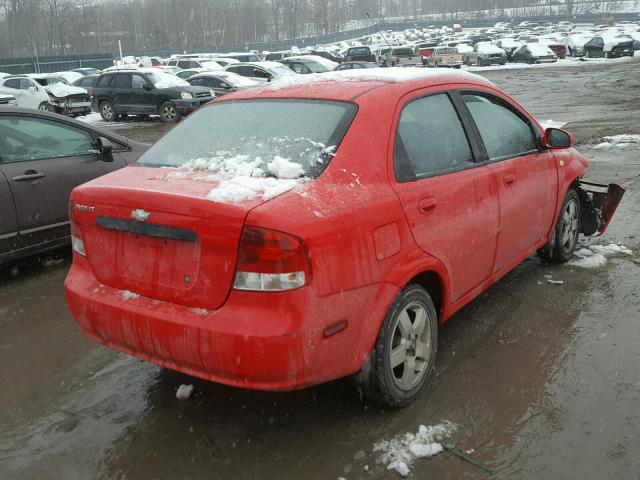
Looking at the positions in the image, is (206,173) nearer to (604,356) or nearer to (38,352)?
(38,352)

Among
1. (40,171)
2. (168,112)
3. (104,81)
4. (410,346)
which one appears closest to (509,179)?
(410,346)

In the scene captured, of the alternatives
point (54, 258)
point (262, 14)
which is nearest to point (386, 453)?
point (54, 258)

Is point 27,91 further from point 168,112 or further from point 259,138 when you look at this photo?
point 259,138

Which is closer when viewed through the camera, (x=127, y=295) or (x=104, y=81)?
(x=127, y=295)

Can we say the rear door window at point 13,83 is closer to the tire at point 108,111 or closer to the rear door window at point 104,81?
the rear door window at point 104,81

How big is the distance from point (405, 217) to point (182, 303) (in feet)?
3.77

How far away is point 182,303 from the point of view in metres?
2.77

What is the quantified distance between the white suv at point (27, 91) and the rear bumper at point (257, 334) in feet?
66.6

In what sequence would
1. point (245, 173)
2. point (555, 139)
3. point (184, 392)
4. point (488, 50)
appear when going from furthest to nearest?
point (488, 50), point (555, 139), point (184, 392), point (245, 173)

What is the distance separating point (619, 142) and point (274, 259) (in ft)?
33.5

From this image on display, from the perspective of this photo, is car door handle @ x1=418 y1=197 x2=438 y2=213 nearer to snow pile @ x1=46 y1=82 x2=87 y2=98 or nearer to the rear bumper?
the rear bumper

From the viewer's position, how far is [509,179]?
3996mm

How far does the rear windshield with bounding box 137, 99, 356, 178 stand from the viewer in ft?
9.94

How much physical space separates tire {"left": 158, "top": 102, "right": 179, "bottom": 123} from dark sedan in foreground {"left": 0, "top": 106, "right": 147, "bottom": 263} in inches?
558
